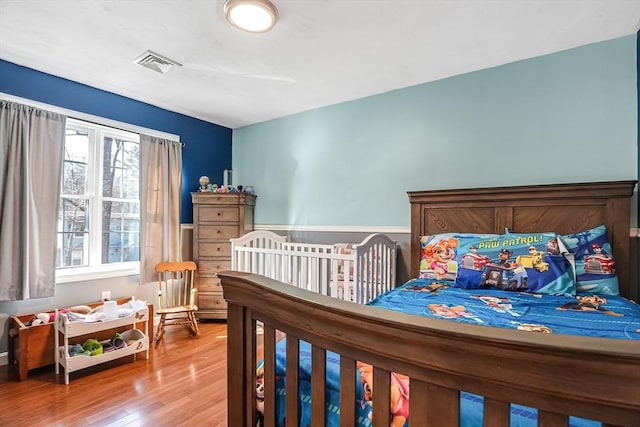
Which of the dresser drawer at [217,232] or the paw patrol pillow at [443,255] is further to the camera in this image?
the dresser drawer at [217,232]

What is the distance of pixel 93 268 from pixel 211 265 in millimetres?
1066

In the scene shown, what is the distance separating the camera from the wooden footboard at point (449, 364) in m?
0.44

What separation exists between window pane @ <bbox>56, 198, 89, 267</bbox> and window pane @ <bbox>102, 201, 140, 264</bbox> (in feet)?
0.50

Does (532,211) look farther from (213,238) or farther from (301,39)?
(213,238)

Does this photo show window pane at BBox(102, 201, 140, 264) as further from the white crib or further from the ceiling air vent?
the ceiling air vent

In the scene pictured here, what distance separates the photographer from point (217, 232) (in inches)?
139

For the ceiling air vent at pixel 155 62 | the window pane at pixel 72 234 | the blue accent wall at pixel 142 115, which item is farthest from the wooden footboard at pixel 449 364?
the blue accent wall at pixel 142 115

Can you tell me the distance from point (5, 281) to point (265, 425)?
2581mm

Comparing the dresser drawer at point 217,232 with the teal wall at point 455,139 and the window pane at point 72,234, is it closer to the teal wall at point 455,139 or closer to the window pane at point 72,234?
the teal wall at point 455,139

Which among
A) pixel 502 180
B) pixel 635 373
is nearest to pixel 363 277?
pixel 502 180

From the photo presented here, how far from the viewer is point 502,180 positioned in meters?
2.45

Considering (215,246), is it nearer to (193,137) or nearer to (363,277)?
(193,137)

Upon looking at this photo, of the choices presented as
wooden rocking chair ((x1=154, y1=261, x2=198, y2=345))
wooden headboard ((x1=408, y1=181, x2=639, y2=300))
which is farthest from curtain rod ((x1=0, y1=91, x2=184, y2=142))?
Answer: wooden headboard ((x1=408, y1=181, x2=639, y2=300))

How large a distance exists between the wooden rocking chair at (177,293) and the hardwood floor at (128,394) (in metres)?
0.43
